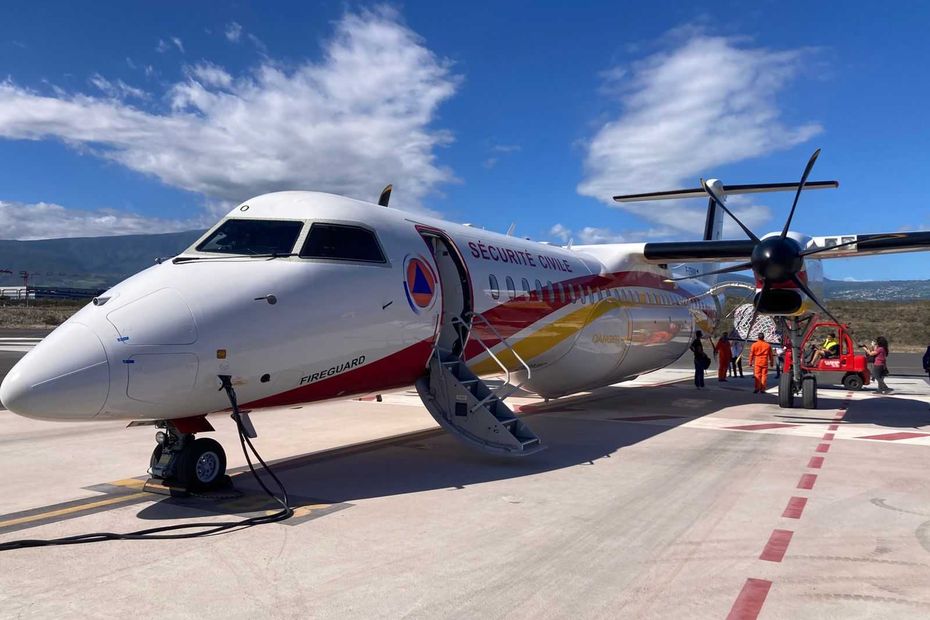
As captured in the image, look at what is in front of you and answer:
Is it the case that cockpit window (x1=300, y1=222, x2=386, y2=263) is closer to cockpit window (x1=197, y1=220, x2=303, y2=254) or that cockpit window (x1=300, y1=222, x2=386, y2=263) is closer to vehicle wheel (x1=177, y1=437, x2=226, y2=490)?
cockpit window (x1=197, y1=220, x2=303, y2=254)

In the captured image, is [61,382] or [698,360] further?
[698,360]

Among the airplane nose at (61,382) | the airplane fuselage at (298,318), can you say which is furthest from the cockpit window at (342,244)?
the airplane nose at (61,382)

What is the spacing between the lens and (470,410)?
9.12 m

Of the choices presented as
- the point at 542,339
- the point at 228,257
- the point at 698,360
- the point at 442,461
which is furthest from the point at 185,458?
the point at 698,360

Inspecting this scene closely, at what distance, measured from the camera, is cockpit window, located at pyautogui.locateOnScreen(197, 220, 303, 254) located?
746cm

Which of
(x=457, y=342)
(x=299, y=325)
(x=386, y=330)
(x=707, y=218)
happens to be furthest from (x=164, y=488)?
(x=707, y=218)

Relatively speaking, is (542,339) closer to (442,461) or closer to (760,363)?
(442,461)

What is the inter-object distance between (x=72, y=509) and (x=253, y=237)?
3.22 m

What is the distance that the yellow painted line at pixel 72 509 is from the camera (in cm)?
633

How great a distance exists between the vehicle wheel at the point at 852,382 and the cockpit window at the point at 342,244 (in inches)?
703

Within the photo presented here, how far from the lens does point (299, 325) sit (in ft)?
23.2

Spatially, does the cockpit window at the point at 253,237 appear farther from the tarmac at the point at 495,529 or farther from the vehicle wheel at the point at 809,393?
the vehicle wheel at the point at 809,393

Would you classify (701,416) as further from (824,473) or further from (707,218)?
(707,218)

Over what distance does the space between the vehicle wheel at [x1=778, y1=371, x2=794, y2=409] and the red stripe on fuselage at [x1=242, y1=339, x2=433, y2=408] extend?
1000cm
